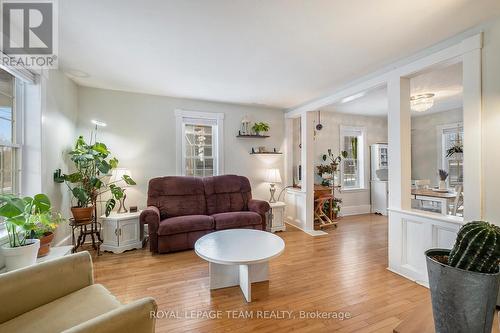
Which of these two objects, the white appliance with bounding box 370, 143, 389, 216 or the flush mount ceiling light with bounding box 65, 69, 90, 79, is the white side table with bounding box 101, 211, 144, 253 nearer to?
the flush mount ceiling light with bounding box 65, 69, 90, 79

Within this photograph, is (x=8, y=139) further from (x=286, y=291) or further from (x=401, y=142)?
(x=401, y=142)

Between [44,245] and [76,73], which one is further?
[76,73]

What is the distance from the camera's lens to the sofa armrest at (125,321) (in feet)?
2.80

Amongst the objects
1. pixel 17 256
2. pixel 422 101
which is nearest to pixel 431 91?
pixel 422 101

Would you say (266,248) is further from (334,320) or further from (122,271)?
(122,271)

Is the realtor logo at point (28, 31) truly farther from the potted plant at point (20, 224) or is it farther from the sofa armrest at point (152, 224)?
the sofa armrest at point (152, 224)

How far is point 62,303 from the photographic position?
131 centimetres

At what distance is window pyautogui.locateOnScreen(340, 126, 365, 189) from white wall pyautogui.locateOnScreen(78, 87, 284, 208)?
2.69 meters

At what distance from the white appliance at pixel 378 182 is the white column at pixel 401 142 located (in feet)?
10.1

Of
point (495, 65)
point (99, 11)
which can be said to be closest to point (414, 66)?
point (495, 65)

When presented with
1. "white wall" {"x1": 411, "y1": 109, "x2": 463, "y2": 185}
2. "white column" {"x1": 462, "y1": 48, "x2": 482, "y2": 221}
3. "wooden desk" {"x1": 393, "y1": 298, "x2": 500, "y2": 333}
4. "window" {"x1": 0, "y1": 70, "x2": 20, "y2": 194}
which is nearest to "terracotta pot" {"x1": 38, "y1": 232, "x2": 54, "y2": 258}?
"window" {"x1": 0, "y1": 70, "x2": 20, "y2": 194}

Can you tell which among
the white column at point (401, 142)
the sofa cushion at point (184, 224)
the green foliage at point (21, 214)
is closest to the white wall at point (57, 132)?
the green foliage at point (21, 214)

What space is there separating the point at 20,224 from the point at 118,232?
64.4 inches

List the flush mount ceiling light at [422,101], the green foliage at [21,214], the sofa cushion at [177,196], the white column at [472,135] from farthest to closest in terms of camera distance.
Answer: the sofa cushion at [177,196] → the flush mount ceiling light at [422,101] → the white column at [472,135] → the green foliage at [21,214]
